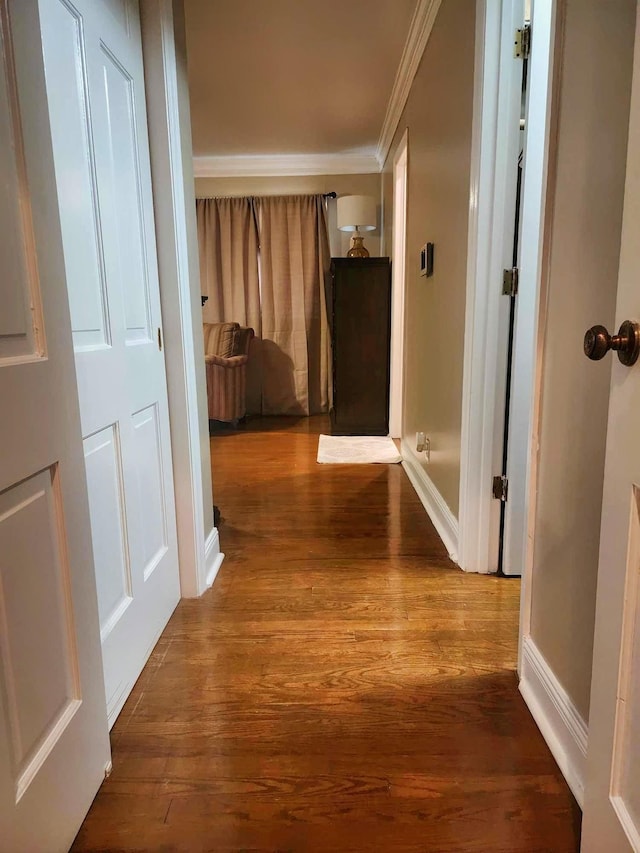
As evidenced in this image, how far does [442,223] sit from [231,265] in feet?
11.0

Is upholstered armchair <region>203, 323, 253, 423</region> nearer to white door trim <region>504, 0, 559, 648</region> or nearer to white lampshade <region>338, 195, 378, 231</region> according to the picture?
white lampshade <region>338, 195, 378, 231</region>

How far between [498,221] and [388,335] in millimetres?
2470

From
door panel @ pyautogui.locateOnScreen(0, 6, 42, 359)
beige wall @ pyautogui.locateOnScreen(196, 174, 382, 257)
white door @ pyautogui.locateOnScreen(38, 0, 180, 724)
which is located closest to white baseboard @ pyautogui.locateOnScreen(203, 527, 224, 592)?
white door @ pyautogui.locateOnScreen(38, 0, 180, 724)

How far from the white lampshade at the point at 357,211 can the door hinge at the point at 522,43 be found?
302cm

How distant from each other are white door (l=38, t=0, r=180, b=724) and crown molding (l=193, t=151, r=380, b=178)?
12.3ft

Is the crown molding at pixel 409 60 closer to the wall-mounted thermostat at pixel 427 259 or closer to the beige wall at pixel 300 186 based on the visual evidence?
the beige wall at pixel 300 186

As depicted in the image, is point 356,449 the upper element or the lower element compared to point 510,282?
lower

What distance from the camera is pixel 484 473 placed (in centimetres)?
191

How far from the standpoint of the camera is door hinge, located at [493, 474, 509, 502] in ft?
6.19

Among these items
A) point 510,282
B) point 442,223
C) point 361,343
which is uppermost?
point 442,223

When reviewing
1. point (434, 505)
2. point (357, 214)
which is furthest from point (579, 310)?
point (357, 214)

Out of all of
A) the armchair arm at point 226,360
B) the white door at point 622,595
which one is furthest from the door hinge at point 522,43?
the armchair arm at point 226,360

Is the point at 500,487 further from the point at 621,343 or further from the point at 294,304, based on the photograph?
the point at 294,304

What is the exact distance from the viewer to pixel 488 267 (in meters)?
1.77
